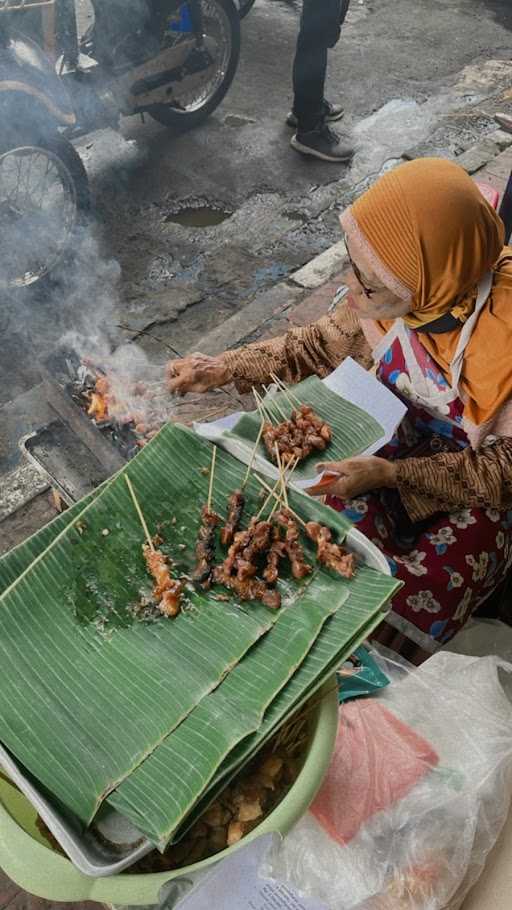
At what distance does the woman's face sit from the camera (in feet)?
7.38

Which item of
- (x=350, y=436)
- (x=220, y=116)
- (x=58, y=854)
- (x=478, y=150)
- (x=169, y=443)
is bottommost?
(x=478, y=150)

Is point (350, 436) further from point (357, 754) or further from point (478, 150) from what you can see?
point (478, 150)

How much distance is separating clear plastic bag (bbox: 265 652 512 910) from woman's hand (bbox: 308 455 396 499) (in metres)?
0.68

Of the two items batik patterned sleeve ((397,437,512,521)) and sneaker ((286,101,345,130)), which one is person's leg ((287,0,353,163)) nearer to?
sneaker ((286,101,345,130))

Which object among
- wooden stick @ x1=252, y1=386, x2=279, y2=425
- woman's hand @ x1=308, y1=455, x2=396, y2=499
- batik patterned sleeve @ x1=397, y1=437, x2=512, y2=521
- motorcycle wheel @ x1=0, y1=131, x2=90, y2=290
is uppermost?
motorcycle wheel @ x1=0, y1=131, x2=90, y2=290

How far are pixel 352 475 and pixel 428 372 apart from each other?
547 mm

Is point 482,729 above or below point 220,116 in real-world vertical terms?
below

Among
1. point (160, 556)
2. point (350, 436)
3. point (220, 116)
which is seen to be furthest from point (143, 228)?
point (160, 556)

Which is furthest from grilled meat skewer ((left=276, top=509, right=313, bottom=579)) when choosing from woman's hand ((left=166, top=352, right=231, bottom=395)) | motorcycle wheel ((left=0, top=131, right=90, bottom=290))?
motorcycle wheel ((left=0, top=131, right=90, bottom=290))

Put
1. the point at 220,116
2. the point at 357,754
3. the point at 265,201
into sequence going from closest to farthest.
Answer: the point at 357,754 < the point at 265,201 < the point at 220,116

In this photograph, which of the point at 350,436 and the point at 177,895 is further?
the point at 350,436

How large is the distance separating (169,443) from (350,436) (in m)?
0.73

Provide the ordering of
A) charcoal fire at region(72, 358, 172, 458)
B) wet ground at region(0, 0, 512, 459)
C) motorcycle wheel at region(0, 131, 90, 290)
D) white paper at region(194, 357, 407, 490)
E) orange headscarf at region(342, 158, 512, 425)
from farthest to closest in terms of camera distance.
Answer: wet ground at region(0, 0, 512, 459)
motorcycle wheel at region(0, 131, 90, 290)
charcoal fire at region(72, 358, 172, 458)
white paper at region(194, 357, 407, 490)
orange headscarf at region(342, 158, 512, 425)

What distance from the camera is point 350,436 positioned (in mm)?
2369
